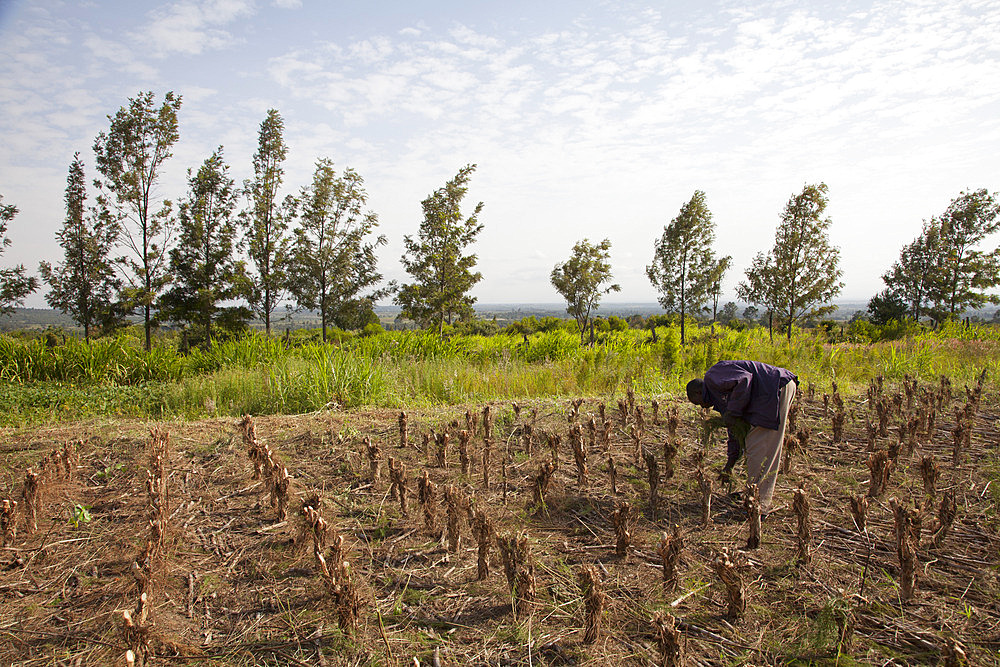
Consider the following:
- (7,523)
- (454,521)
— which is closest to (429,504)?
(454,521)

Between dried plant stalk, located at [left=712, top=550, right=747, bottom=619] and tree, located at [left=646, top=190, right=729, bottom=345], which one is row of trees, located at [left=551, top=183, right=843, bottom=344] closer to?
tree, located at [left=646, top=190, right=729, bottom=345]

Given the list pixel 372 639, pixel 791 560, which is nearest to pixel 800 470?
pixel 791 560

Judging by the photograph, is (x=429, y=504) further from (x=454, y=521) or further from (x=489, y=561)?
(x=489, y=561)

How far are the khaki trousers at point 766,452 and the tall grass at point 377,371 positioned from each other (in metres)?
4.00

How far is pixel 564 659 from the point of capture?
202 centimetres

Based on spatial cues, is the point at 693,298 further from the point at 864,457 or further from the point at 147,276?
the point at 147,276

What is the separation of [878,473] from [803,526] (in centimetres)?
118

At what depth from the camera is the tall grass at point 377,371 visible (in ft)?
21.7

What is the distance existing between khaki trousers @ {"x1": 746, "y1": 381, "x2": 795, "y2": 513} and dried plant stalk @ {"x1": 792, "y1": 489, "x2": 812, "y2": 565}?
48 cm

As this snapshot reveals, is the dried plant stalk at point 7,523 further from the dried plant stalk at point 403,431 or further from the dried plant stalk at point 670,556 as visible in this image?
the dried plant stalk at point 670,556

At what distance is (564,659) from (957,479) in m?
3.72

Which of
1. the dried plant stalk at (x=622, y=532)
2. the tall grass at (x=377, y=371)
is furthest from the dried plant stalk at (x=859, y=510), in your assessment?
the tall grass at (x=377, y=371)

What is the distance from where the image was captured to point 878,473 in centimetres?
331

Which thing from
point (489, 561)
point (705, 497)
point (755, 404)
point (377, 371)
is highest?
point (755, 404)
